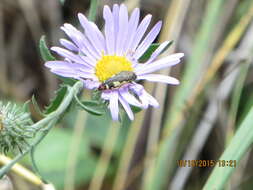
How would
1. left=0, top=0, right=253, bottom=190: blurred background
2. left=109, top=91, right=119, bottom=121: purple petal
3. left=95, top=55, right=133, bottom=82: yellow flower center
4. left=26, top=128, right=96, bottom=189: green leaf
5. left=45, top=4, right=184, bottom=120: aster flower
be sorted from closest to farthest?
1. left=109, top=91, right=119, bottom=121: purple petal
2. left=45, top=4, right=184, bottom=120: aster flower
3. left=95, top=55, right=133, bottom=82: yellow flower center
4. left=0, top=0, right=253, bottom=190: blurred background
5. left=26, top=128, right=96, bottom=189: green leaf

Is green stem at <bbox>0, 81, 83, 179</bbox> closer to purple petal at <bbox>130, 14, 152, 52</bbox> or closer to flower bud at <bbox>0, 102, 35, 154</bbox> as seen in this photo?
flower bud at <bbox>0, 102, 35, 154</bbox>

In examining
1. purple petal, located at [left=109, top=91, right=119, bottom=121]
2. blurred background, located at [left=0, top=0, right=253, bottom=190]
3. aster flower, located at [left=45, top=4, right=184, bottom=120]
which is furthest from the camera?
blurred background, located at [left=0, top=0, right=253, bottom=190]

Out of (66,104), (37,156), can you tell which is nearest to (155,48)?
(66,104)

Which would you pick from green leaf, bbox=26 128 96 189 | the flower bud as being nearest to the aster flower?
the flower bud

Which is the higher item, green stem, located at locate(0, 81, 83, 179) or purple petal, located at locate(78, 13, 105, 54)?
purple petal, located at locate(78, 13, 105, 54)

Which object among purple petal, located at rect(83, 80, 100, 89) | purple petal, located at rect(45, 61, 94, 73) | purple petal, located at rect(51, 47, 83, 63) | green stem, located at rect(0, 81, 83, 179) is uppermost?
purple petal, located at rect(51, 47, 83, 63)

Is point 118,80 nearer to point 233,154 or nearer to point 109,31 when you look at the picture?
point 109,31

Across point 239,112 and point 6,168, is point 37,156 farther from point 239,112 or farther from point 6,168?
point 6,168
